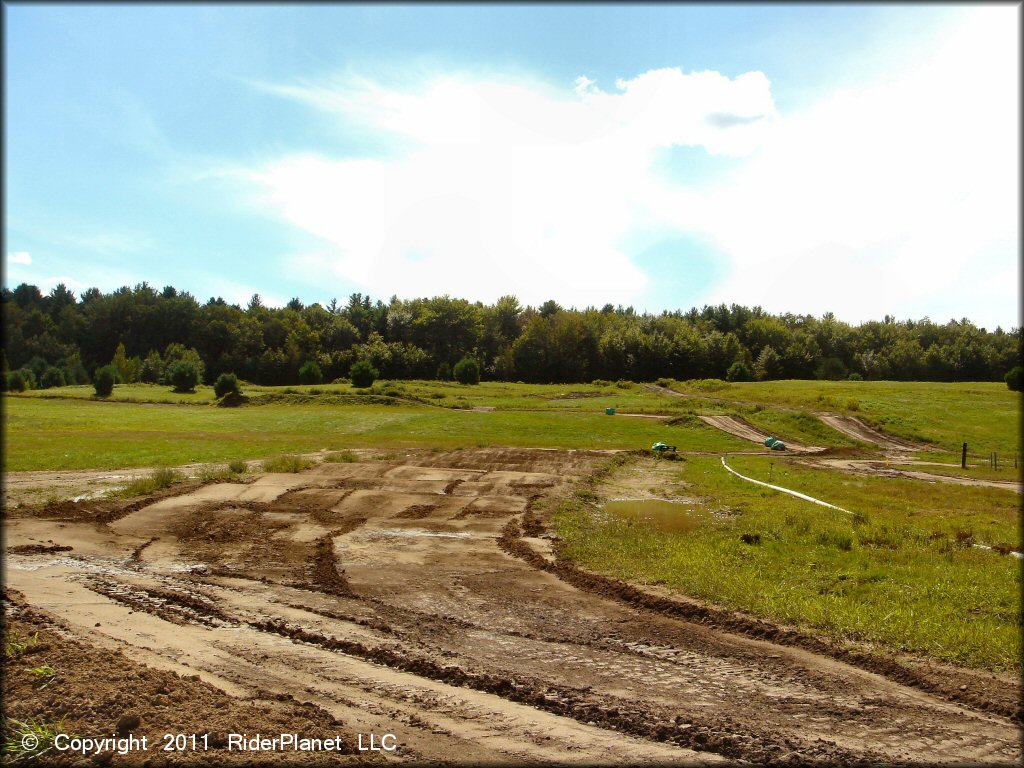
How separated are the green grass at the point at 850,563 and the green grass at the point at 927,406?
22.2m

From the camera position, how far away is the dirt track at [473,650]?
19.4 ft

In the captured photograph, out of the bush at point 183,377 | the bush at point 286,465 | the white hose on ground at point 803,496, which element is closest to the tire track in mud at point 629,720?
the white hose on ground at point 803,496

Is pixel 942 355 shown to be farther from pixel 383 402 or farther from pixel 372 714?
pixel 372 714

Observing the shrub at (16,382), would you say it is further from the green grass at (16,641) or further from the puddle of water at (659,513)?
the green grass at (16,641)

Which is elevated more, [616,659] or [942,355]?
[942,355]

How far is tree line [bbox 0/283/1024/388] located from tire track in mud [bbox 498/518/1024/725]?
65.5 m

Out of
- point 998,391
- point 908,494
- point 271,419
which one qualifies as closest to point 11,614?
point 908,494

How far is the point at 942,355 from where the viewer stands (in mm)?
70875

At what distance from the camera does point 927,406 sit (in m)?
46.5

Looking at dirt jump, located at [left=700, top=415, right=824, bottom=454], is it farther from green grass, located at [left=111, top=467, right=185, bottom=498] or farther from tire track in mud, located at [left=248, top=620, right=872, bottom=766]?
tire track in mud, located at [left=248, top=620, right=872, bottom=766]

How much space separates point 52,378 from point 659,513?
207ft

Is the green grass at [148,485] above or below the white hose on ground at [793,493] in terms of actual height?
below

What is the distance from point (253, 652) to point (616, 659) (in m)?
4.14

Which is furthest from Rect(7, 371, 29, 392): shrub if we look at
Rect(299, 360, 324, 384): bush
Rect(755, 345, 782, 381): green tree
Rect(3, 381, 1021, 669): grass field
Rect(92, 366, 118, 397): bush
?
Rect(755, 345, 782, 381): green tree
